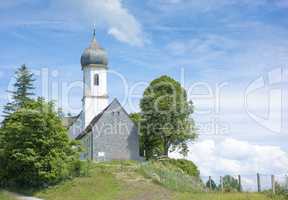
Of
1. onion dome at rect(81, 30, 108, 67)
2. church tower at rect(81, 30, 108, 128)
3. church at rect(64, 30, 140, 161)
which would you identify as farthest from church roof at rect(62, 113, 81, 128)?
onion dome at rect(81, 30, 108, 67)

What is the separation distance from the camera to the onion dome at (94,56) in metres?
59.8

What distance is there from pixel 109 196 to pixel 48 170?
23.0 feet

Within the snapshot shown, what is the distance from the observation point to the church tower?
59.9 meters

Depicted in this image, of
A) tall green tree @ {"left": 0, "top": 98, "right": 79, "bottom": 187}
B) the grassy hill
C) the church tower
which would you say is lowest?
the grassy hill

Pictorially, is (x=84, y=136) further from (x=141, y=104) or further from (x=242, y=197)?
(x=242, y=197)

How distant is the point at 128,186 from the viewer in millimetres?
36062

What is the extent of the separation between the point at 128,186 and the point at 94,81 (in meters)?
25.6

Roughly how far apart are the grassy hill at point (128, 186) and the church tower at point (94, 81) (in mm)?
17944

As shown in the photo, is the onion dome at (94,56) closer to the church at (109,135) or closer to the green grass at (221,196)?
the church at (109,135)

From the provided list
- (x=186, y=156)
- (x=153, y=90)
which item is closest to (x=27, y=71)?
(x=153, y=90)

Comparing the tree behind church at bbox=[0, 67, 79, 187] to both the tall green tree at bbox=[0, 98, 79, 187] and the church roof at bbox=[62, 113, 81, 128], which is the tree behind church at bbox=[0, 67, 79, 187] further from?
the church roof at bbox=[62, 113, 81, 128]

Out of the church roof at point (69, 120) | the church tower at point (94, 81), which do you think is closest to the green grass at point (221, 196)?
the church tower at point (94, 81)

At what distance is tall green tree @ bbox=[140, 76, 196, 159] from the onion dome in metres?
7.13

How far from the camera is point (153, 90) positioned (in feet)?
183
